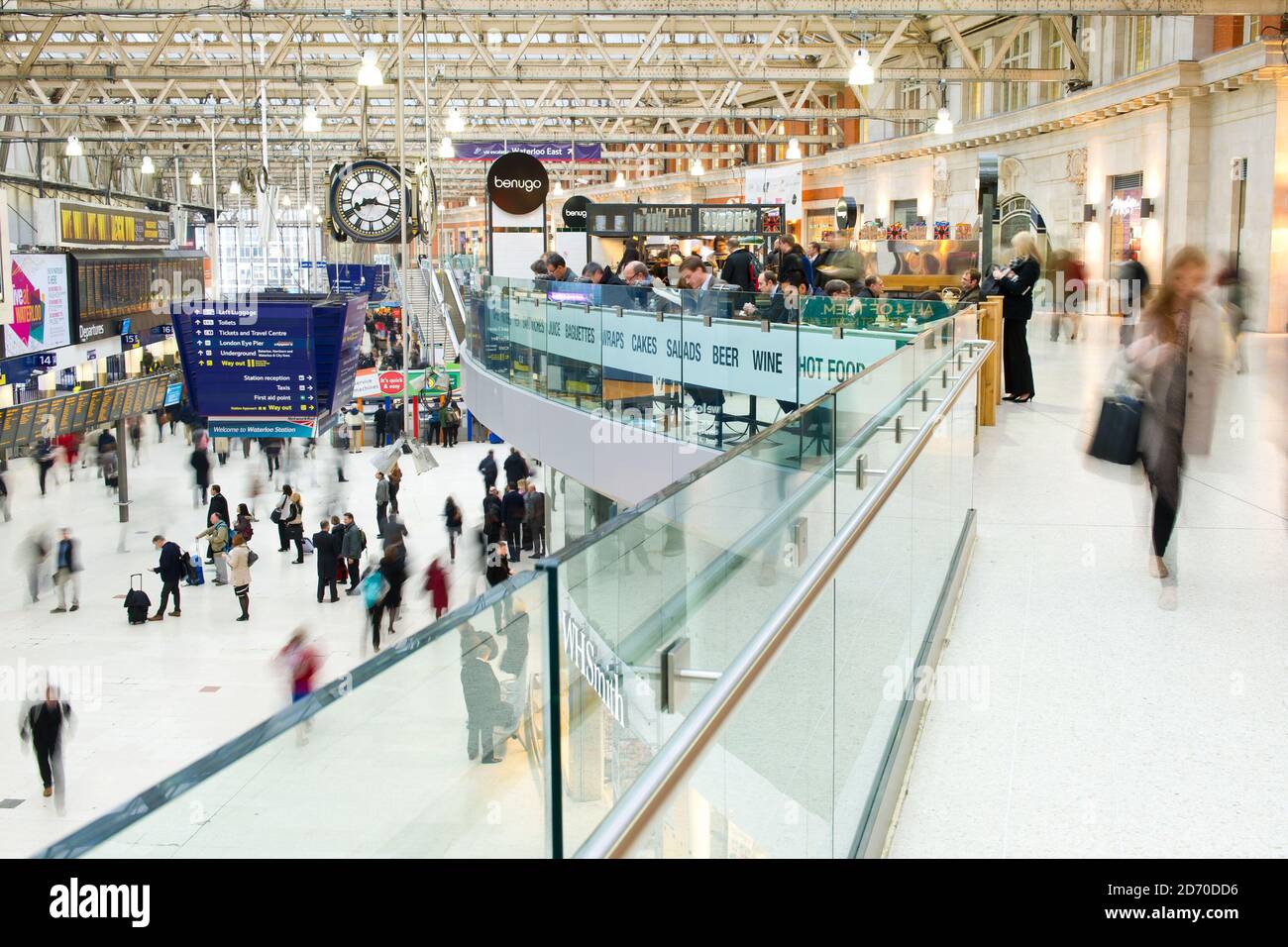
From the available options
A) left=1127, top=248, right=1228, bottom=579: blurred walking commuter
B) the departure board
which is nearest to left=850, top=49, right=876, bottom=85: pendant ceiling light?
left=1127, top=248, right=1228, bottom=579: blurred walking commuter

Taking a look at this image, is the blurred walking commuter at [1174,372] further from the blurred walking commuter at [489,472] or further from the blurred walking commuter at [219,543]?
the blurred walking commuter at [489,472]

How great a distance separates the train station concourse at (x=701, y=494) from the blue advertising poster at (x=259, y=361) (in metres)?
0.06

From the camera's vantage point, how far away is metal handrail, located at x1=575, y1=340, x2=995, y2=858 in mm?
1882

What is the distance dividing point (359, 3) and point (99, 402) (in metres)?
10.4

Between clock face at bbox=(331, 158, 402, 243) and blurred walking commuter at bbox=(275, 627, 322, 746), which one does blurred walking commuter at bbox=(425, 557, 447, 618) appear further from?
clock face at bbox=(331, 158, 402, 243)

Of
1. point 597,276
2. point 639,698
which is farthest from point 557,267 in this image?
point 639,698

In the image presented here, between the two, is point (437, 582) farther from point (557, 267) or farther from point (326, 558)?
point (557, 267)

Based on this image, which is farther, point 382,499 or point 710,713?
point 382,499

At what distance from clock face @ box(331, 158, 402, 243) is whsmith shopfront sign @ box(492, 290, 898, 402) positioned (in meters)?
4.34

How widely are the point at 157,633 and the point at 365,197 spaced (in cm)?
709

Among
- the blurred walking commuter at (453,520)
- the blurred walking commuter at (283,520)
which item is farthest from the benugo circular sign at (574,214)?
the blurred walking commuter at (283,520)

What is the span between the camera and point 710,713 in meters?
2.25

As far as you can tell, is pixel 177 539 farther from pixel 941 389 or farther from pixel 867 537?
pixel 867 537

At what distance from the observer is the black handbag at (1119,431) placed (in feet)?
20.1
